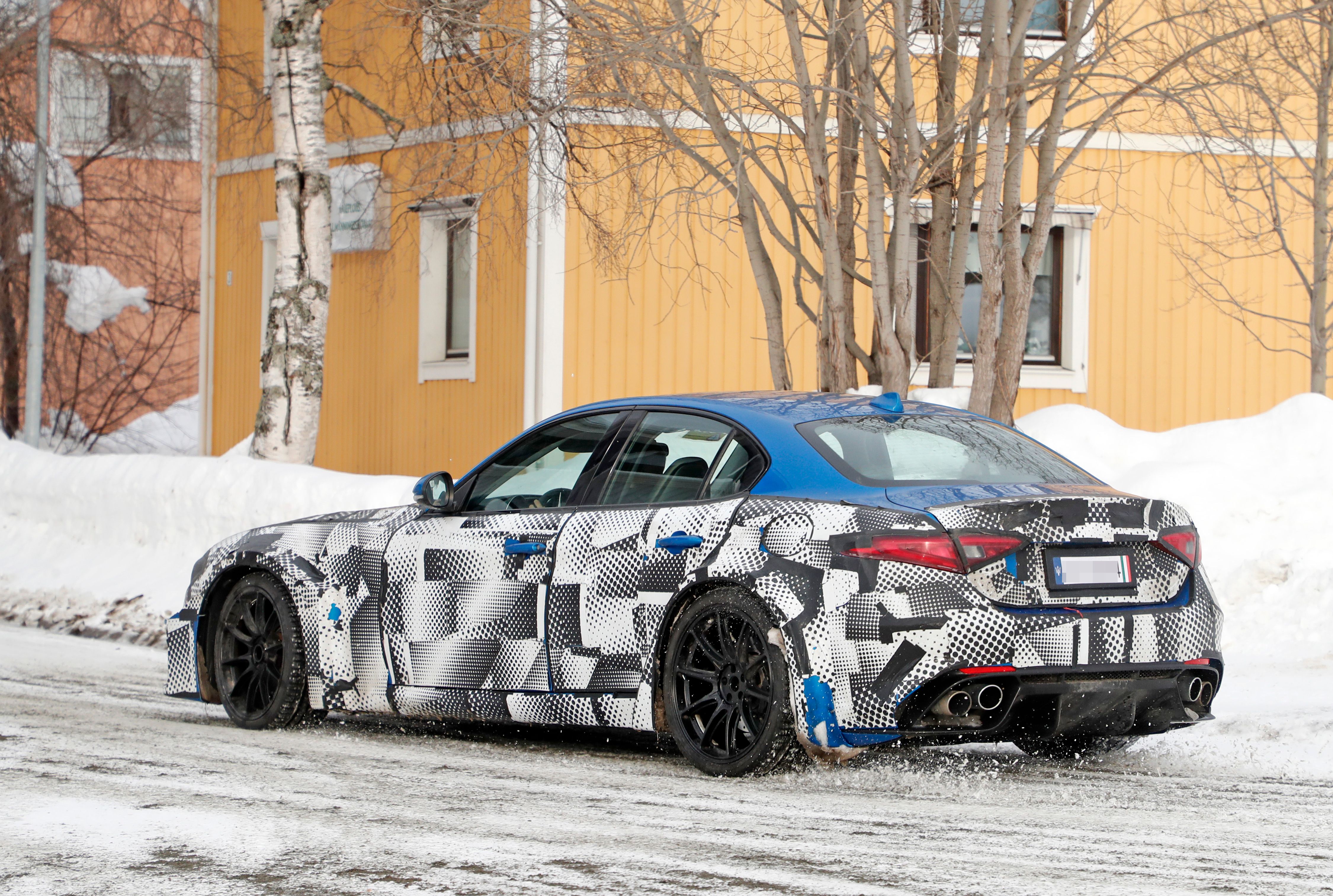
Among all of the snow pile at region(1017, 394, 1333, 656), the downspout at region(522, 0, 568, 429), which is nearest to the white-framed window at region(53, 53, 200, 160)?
the downspout at region(522, 0, 568, 429)

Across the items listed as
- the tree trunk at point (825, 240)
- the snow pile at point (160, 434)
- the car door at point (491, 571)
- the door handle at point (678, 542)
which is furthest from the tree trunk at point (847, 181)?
the snow pile at point (160, 434)

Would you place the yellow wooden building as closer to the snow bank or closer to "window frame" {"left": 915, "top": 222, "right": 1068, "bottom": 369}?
"window frame" {"left": 915, "top": 222, "right": 1068, "bottom": 369}

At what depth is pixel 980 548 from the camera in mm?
5820

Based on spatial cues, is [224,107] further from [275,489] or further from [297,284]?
[275,489]

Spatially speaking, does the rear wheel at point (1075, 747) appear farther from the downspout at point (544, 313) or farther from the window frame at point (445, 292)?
the window frame at point (445, 292)

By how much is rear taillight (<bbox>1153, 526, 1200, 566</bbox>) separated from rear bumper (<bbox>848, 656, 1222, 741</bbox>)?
1.27 feet

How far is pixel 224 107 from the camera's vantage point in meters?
19.0

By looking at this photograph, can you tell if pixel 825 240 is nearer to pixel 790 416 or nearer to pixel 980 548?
pixel 790 416

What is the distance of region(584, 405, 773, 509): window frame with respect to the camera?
645cm

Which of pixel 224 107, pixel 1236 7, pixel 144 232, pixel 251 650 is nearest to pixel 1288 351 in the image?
pixel 1236 7

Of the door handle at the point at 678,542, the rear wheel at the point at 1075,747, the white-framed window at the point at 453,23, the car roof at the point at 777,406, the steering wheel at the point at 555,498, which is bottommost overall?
the rear wheel at the point at 1075,747

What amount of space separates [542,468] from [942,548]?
82.8 inches

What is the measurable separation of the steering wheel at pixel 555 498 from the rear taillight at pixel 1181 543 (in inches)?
91.1

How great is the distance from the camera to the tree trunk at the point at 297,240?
1591 centimetres
